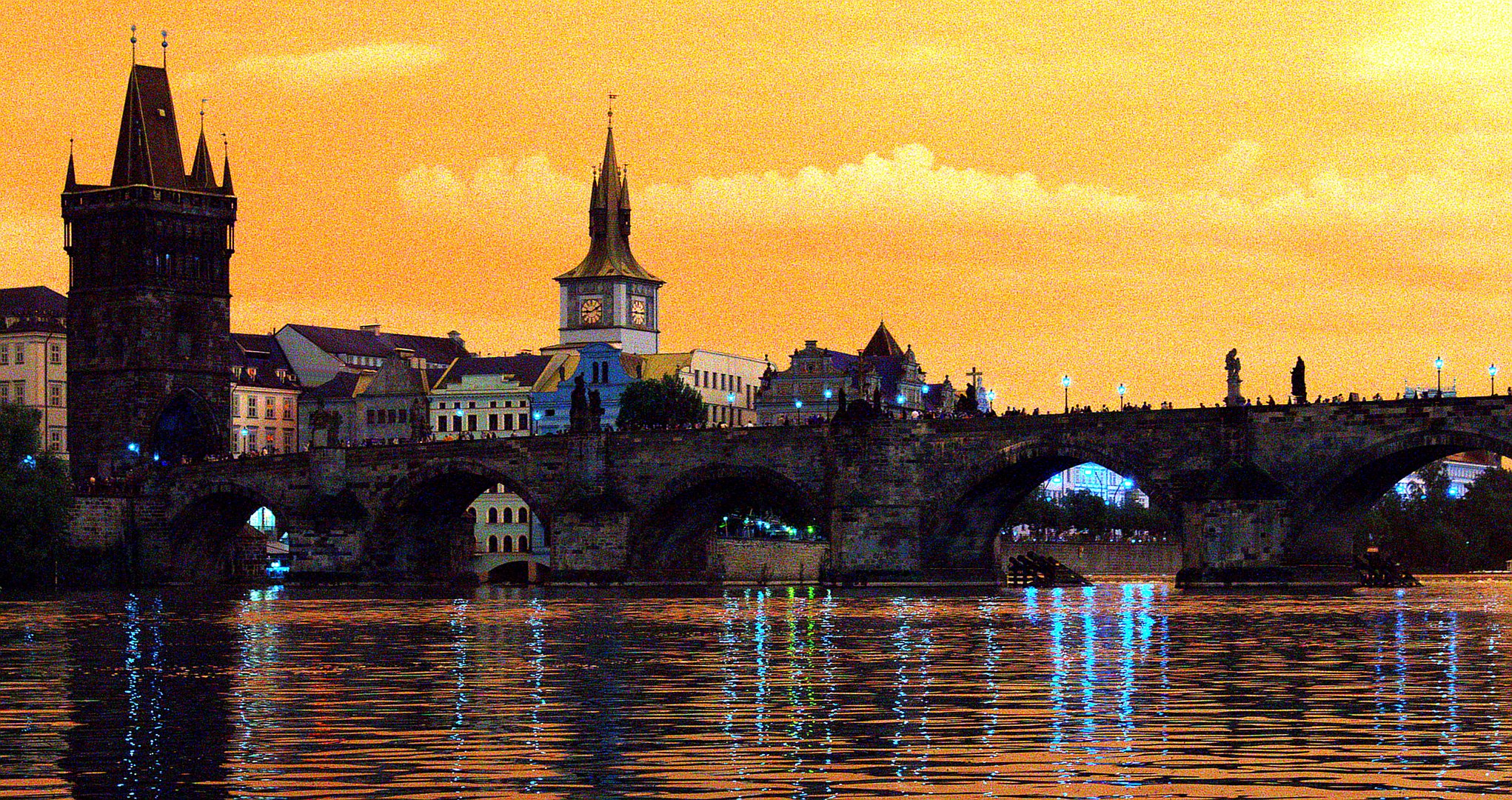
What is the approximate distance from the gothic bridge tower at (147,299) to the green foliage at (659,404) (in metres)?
28.5

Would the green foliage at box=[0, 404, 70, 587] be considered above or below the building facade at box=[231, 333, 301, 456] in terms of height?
below

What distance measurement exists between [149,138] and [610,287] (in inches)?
2351

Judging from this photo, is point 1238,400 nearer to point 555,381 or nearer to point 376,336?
point 555,381

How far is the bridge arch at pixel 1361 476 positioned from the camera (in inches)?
3317

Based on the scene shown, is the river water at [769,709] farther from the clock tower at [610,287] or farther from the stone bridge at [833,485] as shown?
the clock tower at [610,287]

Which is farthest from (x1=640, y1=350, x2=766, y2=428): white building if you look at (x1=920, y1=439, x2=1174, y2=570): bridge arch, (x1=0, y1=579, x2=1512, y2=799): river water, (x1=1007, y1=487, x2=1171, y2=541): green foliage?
(x1=0, y1=579, x2=1512, y2=799): river water

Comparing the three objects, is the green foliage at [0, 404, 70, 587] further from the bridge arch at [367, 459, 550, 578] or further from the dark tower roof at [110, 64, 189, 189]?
the dark tower roof at [110, 64, 189, 189]

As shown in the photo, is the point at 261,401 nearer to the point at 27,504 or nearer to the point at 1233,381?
the point at 27,504

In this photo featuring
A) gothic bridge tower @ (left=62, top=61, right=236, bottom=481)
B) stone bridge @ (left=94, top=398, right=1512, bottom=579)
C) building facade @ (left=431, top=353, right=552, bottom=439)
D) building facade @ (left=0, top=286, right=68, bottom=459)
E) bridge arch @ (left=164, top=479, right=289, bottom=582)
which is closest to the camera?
stone bridge @ (left=94, top=398, right=1512, bottom=579)

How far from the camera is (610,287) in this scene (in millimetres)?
191500

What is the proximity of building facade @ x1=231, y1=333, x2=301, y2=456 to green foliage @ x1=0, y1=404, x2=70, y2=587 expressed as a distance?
47.5m

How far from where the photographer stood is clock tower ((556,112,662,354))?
189875 mm

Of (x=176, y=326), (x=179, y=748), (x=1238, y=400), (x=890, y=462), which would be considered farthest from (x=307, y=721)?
(x=176, y=326)

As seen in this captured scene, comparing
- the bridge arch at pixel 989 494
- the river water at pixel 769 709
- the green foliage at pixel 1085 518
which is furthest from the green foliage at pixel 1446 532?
the river water at pixel 769 709
